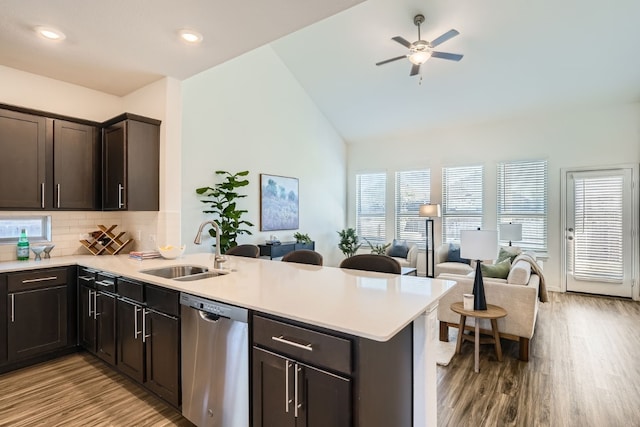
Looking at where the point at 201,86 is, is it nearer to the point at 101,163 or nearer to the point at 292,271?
the point at 101,163

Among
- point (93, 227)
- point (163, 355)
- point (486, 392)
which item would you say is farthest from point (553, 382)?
point (93, 227)

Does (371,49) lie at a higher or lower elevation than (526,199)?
higher

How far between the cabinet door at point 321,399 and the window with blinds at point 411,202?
621cm

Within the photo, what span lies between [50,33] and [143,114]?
1.23m

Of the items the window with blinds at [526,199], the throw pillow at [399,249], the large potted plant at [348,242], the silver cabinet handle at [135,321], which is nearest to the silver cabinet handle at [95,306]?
the silver cabinet handle at [135,321]

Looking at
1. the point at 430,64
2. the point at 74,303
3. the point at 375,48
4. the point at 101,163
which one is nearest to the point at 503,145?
the point at 430,64

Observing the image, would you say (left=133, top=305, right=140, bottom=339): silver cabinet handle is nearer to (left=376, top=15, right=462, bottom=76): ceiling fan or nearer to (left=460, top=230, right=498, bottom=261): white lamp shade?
(left=460, top=230, right=498, bottom=261): white lamp shade

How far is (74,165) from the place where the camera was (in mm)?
3449

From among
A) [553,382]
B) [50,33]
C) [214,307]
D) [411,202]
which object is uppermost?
[50,33]

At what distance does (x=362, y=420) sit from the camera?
4.24 feet

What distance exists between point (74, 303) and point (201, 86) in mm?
3195

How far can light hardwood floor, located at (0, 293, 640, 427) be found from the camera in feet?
7.28

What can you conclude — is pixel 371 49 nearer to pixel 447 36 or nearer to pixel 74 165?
pixel 447 36

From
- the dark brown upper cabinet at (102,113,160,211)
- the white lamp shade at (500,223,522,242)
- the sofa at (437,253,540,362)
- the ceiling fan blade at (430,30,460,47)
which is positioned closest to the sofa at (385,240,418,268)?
the white lamp shade at (500,223,522,242)
